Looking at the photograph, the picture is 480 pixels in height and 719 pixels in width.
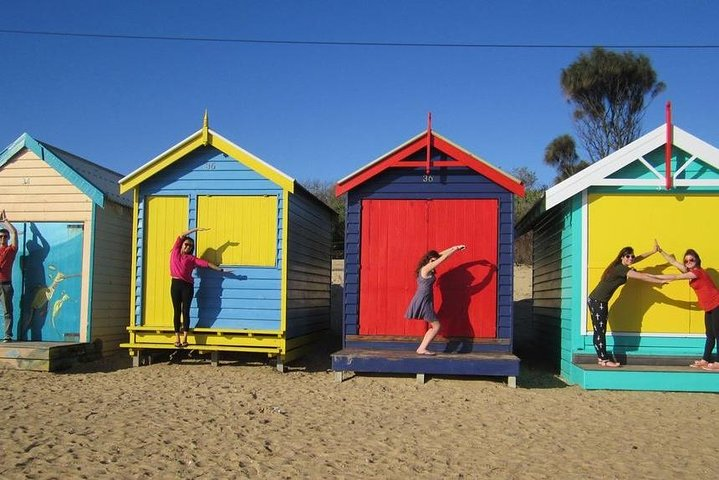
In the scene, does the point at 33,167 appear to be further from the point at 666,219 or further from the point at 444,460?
the point at 666,219

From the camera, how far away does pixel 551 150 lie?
26.5m

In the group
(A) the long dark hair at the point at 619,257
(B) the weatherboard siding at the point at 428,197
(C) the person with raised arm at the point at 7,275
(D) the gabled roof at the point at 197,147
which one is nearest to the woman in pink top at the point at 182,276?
(D) the gabled roof at the point at 197,147

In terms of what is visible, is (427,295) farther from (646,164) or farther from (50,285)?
(50,285)

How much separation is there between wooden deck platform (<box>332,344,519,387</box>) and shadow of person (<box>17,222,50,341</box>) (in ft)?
16.9

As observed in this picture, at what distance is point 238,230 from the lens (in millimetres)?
10125

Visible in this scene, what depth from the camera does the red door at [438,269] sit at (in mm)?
9461

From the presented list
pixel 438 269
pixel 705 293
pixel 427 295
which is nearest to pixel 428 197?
pixel 438 269

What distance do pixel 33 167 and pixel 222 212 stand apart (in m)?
3.45

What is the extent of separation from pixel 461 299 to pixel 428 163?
2.02 m

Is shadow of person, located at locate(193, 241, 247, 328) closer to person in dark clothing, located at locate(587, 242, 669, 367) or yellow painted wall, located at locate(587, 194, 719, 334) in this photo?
person in dark clothing, located at locate(587, 242, 669, 367)

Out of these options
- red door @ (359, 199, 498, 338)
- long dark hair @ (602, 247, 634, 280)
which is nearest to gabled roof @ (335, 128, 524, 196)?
red door @ (359, 199, 498, 338)

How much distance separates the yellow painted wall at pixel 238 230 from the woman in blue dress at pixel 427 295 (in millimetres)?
2368

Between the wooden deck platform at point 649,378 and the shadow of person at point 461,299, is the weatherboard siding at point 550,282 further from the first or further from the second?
the shadow of person at point 461,299

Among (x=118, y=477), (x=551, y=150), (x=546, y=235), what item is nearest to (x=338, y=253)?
(x=551, y=150)
